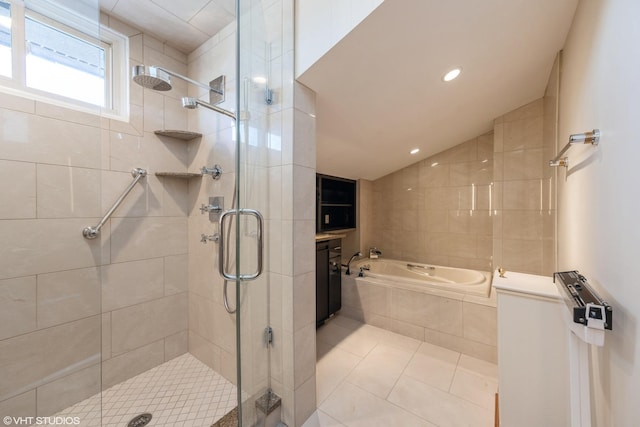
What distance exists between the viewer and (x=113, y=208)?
1602 millimetres

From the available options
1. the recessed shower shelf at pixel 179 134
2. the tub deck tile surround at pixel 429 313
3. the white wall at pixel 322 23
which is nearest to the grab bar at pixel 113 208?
the recessed shower shelf at pixel 179 134

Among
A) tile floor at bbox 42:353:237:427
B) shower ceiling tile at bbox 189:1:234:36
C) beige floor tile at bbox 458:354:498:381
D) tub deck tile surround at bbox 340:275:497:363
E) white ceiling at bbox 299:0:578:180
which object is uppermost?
shower ceiling tile at bbox 189:1:234:36

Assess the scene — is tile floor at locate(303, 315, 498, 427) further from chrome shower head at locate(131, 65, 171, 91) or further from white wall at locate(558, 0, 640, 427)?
chrome shower head at locate(131, 65, 171, 91)

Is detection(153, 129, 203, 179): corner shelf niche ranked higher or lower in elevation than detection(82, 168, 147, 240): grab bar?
higher

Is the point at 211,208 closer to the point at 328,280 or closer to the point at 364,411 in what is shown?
the point at 328,280

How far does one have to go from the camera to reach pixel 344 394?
1.62 meters

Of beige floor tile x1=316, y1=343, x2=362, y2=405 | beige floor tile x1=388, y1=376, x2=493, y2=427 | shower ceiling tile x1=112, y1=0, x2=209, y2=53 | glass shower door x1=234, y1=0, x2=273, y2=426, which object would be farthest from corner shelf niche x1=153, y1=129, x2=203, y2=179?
beige floor tile x1=388, y1=376, x2=493, y2=427

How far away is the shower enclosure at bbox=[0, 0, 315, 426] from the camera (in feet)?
4.11

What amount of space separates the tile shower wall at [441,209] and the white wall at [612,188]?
1970 mm

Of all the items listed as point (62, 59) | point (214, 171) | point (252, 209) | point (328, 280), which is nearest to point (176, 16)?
point (62, 59)

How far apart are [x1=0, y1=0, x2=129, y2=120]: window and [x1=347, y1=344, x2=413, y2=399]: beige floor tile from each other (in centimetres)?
260

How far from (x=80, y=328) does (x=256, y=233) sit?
1.35 m

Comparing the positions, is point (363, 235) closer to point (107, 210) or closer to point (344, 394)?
point (344, 394)

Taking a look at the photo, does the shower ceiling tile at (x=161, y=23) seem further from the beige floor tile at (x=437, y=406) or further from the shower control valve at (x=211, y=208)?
the beige floor tile at (x=437, y=406)
